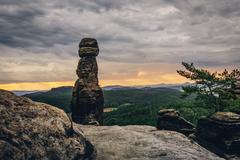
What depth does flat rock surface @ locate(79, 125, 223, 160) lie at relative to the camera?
30906 mm

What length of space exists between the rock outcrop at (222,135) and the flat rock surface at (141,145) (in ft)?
24.6

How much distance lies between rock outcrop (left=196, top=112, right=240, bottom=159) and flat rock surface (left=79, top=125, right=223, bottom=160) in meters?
7.49

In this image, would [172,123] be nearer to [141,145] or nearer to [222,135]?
[222,135]

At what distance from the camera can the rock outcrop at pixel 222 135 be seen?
43.1 metres

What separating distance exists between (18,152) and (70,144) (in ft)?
13.5

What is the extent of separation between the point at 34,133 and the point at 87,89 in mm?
39555

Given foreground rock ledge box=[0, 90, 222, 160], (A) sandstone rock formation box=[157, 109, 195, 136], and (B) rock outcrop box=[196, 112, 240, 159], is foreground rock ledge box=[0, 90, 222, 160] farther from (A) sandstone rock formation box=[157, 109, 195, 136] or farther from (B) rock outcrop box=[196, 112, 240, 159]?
(A) sandstone rock formation box=[157, 109, 195, 136]

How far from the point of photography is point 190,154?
32.0m

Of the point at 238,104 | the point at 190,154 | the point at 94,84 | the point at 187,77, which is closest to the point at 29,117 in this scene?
the point at 190,154

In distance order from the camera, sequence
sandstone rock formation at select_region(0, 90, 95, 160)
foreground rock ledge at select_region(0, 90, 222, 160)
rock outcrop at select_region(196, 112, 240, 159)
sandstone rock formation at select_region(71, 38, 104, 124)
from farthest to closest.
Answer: sandstone rock formation at select_region(71, 38, 104, 124) → rock outcrop at select_region(196, 112, 240, 159) → foreground rock ledge at select_region(0, 90, 222, 160) → sandstone rock formation at select_region(0, 90, 95, 160)

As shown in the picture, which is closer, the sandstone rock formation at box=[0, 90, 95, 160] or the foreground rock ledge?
the sandstone rock formation at box=[0, 90, 95, 160]

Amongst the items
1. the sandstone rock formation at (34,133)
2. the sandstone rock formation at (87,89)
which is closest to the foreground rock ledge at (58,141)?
the sandstone rock formation at (34,133)

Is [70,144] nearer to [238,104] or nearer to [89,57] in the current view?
[238,104]

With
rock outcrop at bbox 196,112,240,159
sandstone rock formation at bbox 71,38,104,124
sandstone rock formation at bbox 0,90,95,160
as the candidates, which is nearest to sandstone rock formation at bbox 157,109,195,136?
rock outcrop at bbox 196,112,240,159
